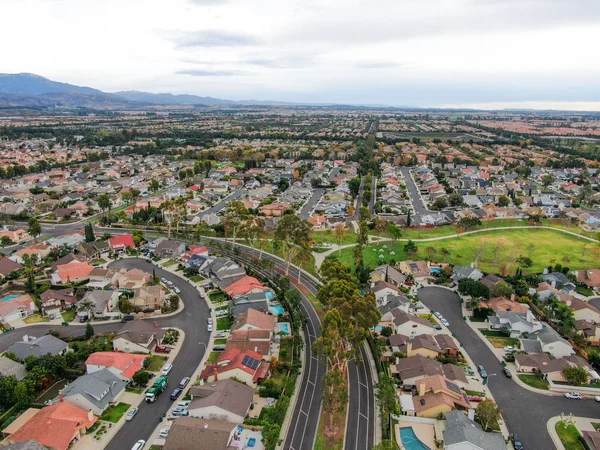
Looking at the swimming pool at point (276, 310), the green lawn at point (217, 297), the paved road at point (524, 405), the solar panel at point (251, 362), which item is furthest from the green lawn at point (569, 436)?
the green lawn at point (217, 297)

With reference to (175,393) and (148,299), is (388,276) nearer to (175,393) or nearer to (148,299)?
(148,299)

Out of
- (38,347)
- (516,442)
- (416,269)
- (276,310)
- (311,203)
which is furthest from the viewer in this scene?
(311,203)

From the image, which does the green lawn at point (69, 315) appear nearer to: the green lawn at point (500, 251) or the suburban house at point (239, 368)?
the suburban house at point (239, 368)

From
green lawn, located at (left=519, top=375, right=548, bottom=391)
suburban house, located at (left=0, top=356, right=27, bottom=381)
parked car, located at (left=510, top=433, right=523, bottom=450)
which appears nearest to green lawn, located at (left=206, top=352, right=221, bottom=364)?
suburban house, located at (left=0, top=356, right=27, bottom=381)

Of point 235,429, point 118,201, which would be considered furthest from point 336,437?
point 118,201

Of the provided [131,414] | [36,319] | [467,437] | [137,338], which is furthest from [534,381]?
[36,319]

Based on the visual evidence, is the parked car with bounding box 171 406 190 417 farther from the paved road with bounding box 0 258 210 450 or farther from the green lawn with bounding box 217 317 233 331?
the green lawn with bounding box 217 317 233 331

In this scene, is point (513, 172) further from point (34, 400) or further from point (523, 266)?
point (34, 400)
